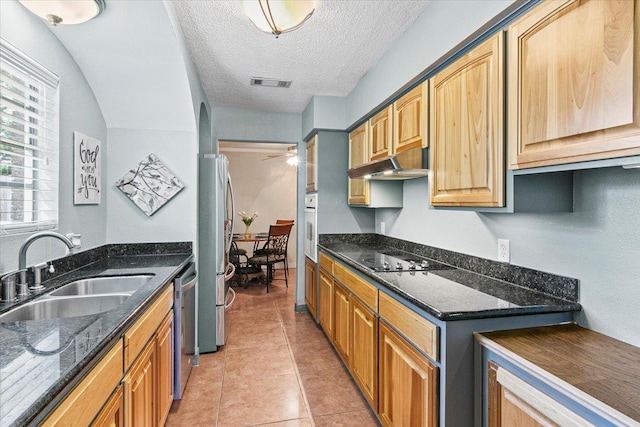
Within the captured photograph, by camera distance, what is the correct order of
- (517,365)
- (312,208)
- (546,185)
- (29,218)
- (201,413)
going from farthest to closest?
(312,208)
(201,413)
(29,218)
(546,185)
(517,365)

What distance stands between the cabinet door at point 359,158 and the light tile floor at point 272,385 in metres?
1.47

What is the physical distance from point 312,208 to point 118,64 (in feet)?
7.49

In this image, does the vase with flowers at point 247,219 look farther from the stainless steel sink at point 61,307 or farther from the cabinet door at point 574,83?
the cabinet door at point 574,83

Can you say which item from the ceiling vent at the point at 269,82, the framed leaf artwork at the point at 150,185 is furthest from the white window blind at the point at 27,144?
the ceiling vent at the point at 269,82

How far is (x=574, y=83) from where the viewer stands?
115 centimetres

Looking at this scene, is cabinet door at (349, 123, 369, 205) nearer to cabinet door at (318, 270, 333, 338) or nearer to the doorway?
cabinet door at (318, 270, 333, 338)

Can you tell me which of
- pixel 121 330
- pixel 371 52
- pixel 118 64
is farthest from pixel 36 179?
pixel 371 52

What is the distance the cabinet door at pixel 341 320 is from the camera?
8.64 feet

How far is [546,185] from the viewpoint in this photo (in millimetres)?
1470

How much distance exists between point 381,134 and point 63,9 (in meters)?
2.19

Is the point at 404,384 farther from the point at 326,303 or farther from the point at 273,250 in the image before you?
the point at 273,250

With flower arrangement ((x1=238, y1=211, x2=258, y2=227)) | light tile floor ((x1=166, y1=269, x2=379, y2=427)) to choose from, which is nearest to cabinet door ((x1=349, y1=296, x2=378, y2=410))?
light tile floor ((x1=166, y1=269, x2=379, y2=427))

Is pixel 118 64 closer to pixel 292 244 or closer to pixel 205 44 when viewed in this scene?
pixel 205 44

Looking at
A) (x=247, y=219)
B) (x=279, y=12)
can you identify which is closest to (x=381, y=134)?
(x=279, y=12)
